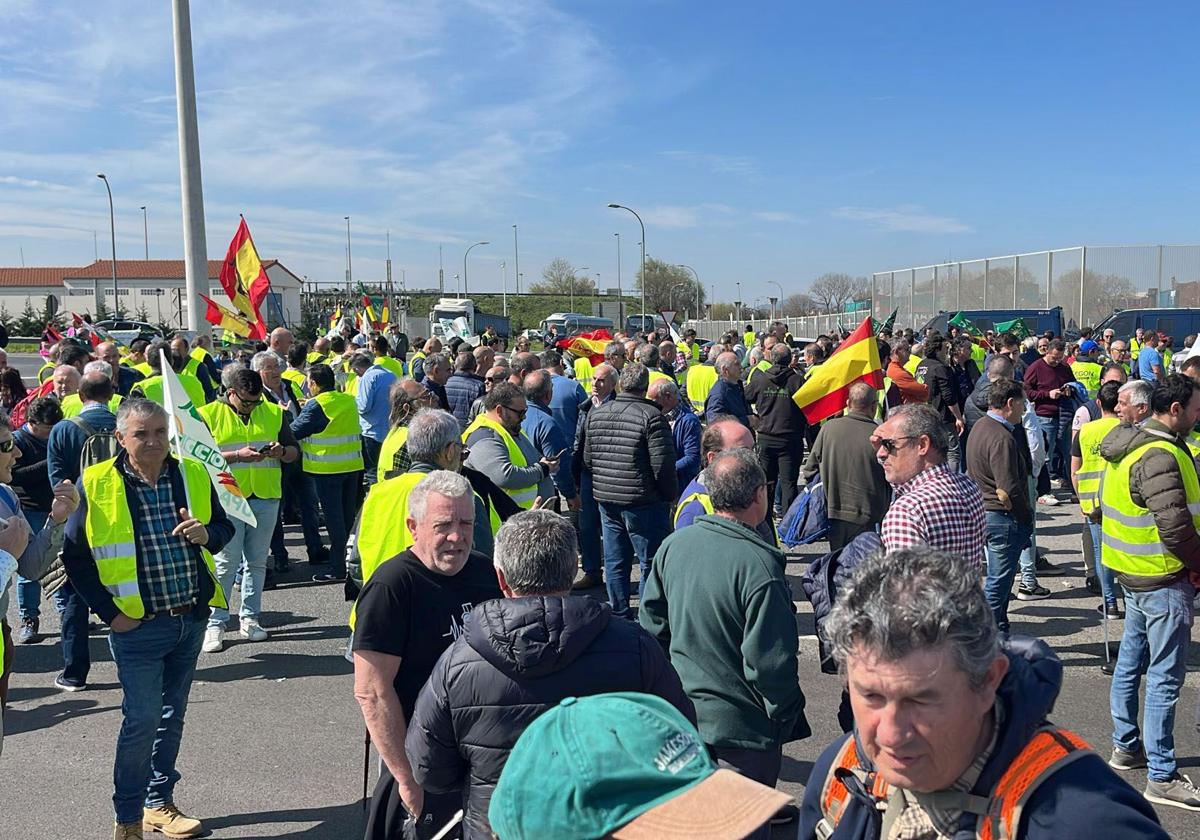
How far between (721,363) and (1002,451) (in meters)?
4.23

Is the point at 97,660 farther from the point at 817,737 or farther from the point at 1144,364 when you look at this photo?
the point at 1144,364

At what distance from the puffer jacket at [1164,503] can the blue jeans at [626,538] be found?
326 cm

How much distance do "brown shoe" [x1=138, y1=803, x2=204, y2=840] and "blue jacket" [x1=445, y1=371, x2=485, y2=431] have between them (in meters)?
5.82

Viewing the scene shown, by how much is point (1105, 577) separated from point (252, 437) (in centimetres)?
637

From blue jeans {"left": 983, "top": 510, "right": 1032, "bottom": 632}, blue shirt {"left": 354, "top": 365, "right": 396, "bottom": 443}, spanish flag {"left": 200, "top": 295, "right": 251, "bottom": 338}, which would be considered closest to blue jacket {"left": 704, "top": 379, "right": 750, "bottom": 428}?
blue shirt {"left": 354, "top": 365, "right": 396, "bottom": 443}

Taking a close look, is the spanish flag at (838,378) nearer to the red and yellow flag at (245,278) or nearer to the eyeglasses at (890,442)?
the eyeglasses at (890,442)

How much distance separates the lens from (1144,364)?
1471 cm

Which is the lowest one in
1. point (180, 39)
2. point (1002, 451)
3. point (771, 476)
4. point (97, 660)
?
point (97, 660)

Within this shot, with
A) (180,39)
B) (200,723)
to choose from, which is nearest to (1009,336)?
(200,723)

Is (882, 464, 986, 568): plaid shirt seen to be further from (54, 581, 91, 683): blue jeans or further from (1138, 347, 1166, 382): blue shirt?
(1138, 347, 1166, 382): blue shirt

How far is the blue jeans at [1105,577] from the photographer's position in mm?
6930

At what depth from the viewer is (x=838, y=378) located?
7.98 meters

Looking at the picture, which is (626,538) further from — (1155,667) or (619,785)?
(619,785)

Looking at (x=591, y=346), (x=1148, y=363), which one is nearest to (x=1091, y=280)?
(x=1148, y=363)
